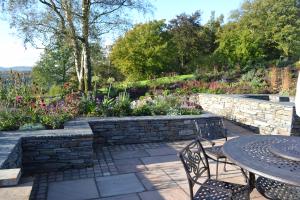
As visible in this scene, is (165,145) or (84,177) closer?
(84,177)

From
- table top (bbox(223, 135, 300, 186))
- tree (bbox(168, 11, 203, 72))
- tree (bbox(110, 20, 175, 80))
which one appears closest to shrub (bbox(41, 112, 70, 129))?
table top (bbox(223, 135, 300, 186))

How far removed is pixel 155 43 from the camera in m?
16.8

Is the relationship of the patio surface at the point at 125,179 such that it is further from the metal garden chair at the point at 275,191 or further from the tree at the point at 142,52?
the tree at the point at 142,52

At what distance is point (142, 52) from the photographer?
54.1 ft

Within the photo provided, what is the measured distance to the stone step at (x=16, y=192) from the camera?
6.80 ft

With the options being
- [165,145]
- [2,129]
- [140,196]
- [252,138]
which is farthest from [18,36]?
[252,138]

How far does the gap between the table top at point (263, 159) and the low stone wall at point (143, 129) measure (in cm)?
245

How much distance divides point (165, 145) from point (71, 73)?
15.6 metres

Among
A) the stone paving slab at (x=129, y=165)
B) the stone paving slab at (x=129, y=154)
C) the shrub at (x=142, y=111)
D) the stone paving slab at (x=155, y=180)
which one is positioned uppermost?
the shrub at (x=142, y=111)

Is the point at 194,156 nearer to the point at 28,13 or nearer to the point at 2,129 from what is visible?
the point at 2,129

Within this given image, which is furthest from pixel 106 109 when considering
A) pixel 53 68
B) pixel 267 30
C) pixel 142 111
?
pixel 267 30

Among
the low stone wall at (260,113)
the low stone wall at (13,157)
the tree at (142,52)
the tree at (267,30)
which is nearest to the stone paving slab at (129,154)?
the low stone wall at (13,157)

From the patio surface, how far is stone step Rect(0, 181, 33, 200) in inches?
17.3

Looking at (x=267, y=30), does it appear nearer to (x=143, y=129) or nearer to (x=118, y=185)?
(x=143, y=129)
